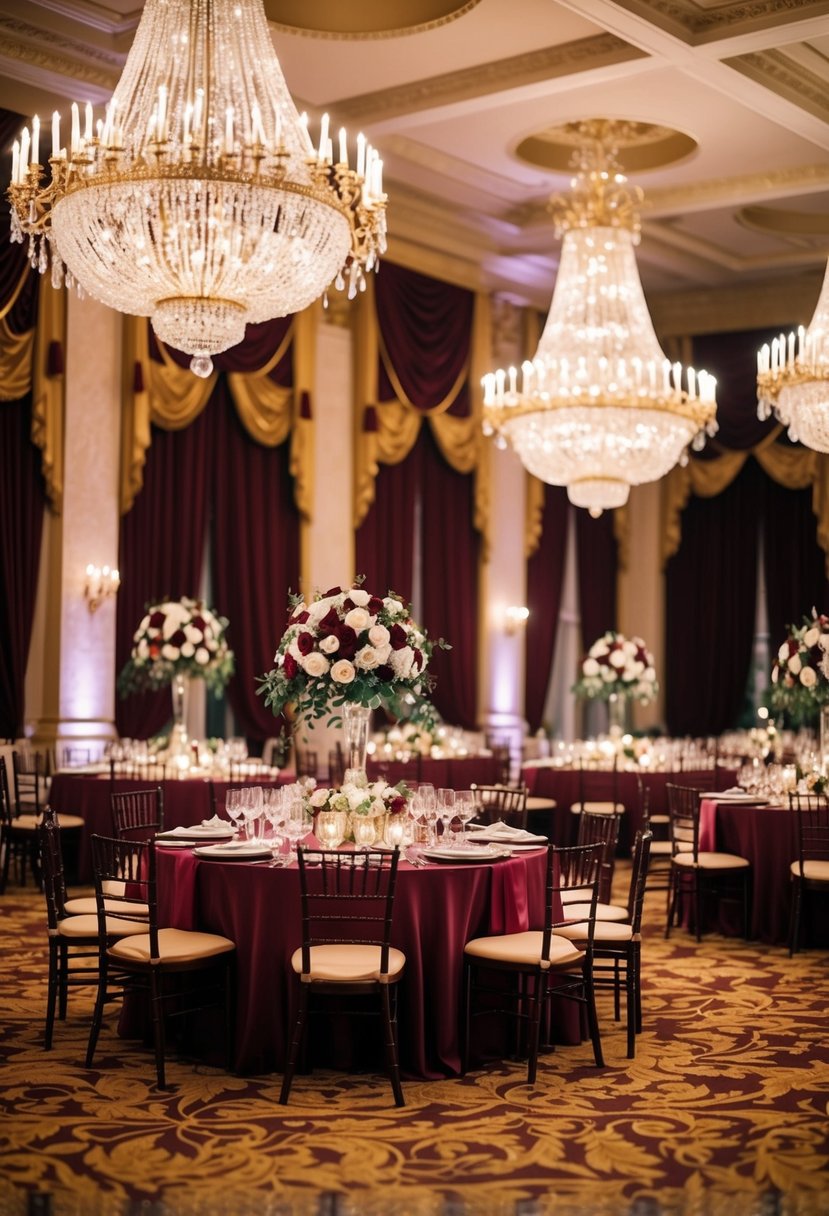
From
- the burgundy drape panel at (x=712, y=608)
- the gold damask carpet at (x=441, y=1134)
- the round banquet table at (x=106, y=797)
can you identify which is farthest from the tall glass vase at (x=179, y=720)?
the burgundy drape panel at (x=712, y=608)

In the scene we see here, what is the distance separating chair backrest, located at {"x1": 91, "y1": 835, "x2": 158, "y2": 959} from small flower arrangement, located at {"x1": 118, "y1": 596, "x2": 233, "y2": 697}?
13.8 ft

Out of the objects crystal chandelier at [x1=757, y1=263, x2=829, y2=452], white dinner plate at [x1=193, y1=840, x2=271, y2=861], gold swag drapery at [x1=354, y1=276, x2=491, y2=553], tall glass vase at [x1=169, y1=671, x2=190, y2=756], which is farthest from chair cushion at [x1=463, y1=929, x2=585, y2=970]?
gold swag drapery at [x1=354, y1=276, x2=491, y2=553]

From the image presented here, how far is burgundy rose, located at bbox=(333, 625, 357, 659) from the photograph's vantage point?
252 inches

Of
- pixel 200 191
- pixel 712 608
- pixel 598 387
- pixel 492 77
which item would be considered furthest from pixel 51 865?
pixel 712 608

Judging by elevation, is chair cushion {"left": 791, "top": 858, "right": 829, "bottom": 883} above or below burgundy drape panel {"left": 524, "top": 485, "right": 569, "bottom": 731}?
below

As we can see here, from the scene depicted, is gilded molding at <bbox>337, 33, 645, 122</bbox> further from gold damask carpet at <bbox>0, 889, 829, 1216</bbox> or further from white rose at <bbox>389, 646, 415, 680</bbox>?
gold damask carpet at <bbox>0, 889, 829, 1216</bbox>

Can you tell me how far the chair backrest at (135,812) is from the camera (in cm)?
732

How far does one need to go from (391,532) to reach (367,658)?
325 inches

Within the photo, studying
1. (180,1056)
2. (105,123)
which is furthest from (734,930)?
(105,123)

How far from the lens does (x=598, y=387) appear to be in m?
10.7

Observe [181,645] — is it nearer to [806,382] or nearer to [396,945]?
[806,382]

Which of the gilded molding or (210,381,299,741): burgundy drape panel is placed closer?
the gilded molding

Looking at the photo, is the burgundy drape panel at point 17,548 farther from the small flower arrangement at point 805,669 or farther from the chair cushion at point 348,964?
the chair cushion at point 348,964

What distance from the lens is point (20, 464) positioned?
11.3 m
